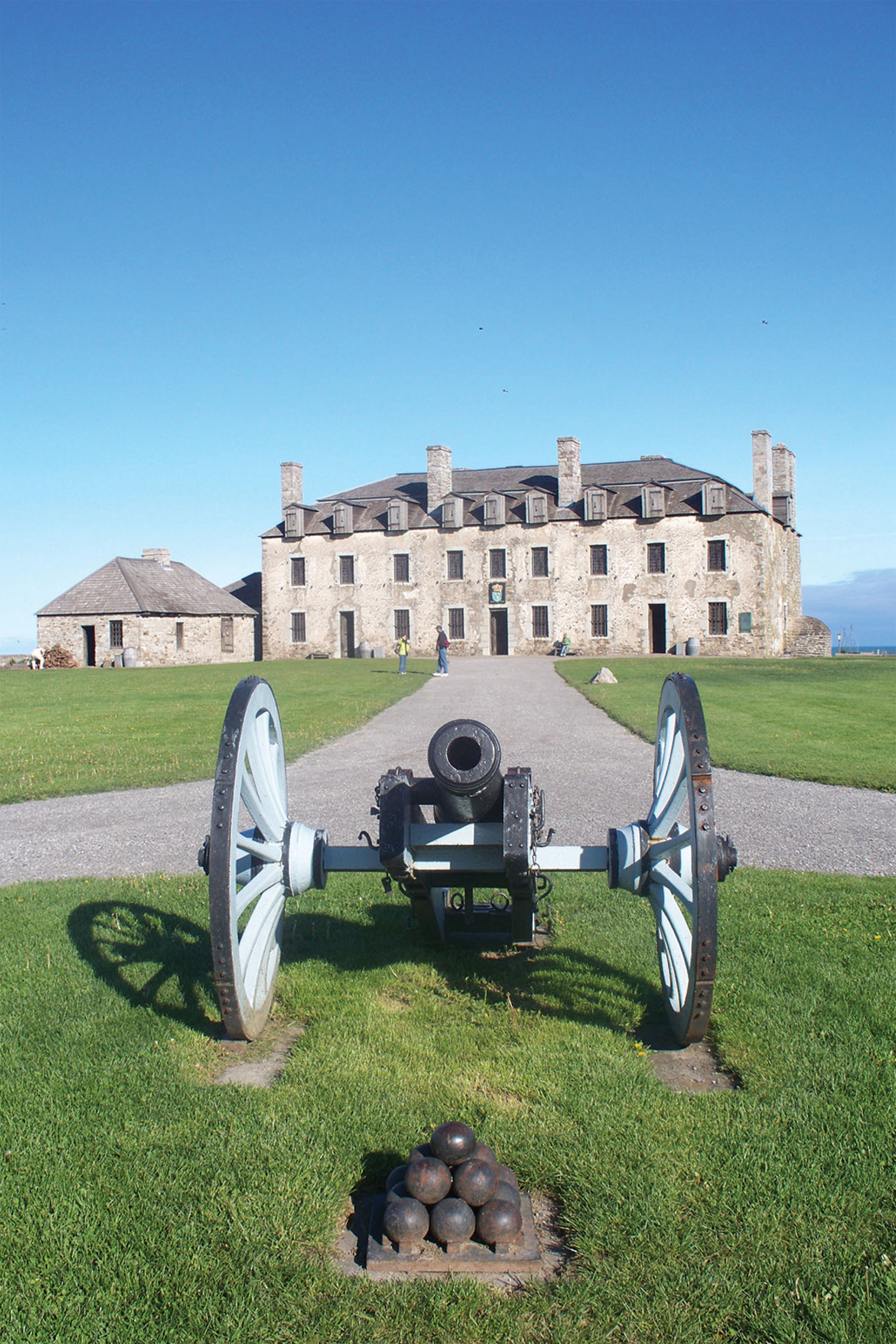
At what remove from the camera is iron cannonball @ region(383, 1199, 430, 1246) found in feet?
8.82

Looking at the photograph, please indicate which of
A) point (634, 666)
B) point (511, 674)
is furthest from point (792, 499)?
point (511, 674)

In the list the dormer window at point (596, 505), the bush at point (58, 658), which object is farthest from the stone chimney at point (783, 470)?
the bush at point (58, 658)

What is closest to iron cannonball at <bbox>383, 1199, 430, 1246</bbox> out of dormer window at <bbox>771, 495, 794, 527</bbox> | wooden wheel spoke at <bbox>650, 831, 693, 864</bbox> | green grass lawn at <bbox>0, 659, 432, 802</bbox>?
wooden wheel spoke at <bbox>650, 831, 693, 864</bbox>

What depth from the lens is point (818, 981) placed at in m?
4.61

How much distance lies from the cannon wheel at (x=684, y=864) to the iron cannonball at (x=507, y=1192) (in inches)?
39.4

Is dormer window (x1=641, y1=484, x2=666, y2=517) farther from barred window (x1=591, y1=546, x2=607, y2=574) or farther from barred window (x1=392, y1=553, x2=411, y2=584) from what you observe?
barred window (x1=392, y1=553, x2=411, y2=584)

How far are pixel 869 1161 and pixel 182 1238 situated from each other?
213cm

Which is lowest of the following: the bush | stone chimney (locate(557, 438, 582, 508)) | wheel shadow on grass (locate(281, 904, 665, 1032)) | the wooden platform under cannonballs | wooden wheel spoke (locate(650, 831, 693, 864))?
the wooden platform under cannonballs

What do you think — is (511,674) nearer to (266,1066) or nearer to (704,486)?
(704,486)

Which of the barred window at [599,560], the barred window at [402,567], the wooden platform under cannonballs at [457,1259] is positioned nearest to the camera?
the wooden platform under cannonballs at [457,1259]

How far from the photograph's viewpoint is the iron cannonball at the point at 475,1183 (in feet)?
9.01

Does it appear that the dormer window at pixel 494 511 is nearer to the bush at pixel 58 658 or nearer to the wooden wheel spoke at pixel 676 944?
the bush at pixel 58 658

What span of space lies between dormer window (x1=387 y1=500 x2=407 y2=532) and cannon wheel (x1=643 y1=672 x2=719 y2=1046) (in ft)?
146

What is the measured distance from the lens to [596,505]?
45812mm
